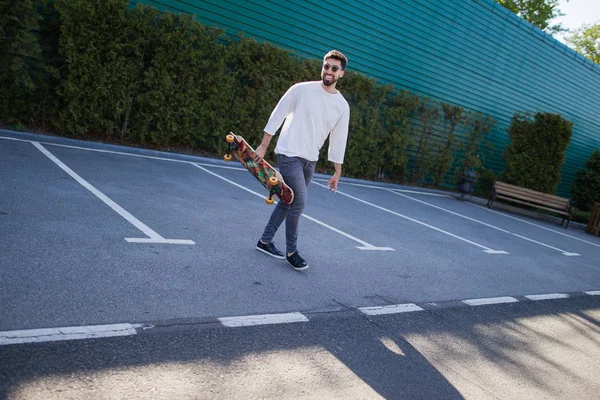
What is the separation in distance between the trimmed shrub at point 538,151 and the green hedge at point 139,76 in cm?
647

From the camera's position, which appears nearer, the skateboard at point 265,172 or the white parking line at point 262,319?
the white parking line at point 262,319

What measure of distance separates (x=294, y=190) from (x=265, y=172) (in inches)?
13.2

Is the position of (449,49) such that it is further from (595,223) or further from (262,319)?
(262,319)

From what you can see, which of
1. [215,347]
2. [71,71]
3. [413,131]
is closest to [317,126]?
[215,347]

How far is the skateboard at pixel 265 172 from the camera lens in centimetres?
474

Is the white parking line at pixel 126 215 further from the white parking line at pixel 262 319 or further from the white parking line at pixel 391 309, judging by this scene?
the white parking line at pixel 391 309

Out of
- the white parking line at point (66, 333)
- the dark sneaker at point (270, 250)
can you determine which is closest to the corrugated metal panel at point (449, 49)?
the dark sneaker at point (270, 250)

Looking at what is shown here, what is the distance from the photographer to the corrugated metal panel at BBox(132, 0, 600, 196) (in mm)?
12188

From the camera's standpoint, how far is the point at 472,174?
15.6m

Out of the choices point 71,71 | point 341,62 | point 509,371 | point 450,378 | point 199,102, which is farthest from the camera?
point 199,102

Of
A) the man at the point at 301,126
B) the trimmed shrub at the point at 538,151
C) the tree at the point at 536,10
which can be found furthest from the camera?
the tree at the point at 536,10

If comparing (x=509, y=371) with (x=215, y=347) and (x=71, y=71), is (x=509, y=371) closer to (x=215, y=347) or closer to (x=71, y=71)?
(x=215, y=347)

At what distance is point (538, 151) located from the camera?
54.5 ft

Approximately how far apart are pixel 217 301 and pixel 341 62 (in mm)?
2440
